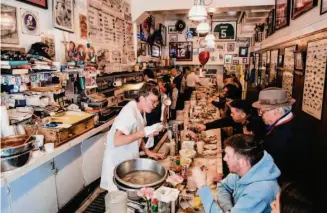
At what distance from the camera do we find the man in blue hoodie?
1557mm

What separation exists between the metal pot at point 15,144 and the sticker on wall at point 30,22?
4.29 feet

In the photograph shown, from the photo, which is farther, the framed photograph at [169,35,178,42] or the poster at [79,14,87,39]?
the framed photograph at [169,35,178,42]

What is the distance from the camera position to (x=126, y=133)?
8.17ft

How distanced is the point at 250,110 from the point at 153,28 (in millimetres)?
6380

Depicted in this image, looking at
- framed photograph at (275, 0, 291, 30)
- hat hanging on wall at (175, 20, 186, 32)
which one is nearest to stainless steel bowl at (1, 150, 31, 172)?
framed photograph at (275, 0, 291, 30)

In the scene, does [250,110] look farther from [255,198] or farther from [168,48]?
[168,48]

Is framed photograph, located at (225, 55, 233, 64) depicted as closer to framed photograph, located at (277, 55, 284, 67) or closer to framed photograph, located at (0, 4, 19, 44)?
framed photograph, located at (277, 55, 284, 67)

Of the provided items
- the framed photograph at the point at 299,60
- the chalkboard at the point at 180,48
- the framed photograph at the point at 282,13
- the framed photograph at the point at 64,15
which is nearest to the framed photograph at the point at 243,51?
the chalkboard at the point at 180,48

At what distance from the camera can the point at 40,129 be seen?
2.64 meters

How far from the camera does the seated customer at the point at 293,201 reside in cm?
127

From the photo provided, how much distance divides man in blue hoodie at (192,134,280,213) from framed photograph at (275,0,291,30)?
3434 millimetres

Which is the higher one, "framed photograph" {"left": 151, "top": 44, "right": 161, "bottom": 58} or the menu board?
"framed photograph" {"left": 151, "top": 44, "right": 161, "bottom": 58}

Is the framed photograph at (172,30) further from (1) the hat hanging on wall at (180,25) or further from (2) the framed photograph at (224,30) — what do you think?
(2) the framed photograph at (224,30)

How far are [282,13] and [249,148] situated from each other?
3845 millimetres
